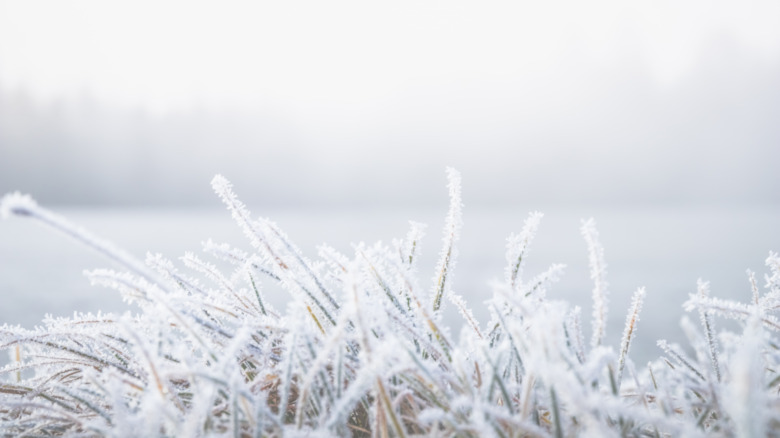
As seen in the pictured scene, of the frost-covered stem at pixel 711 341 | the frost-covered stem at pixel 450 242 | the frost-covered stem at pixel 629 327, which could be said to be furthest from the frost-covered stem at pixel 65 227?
the frost-covered stem at pixel 711 341

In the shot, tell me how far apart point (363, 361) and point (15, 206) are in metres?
0.66

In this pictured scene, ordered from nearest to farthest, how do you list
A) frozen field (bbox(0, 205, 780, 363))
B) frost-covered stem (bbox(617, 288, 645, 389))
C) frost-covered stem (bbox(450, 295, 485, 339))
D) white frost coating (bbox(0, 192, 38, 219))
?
white frost coating (bbox(0, 192, 38, 219))
frost-covered stem (bbox(617, 288, 645, 389))
frost-covered stem (bbox(450, 295, 485, 339))
frozen field (bbox(0, 205, 780, 363))

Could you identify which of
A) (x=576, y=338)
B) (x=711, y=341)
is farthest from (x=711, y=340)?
(x=576, y=338)

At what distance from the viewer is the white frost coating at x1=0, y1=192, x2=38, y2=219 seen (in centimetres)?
81

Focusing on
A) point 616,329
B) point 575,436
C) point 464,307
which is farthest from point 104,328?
point 616,329

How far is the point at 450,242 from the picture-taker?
1347 mm

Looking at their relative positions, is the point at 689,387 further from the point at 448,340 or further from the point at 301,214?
the point at 301,214

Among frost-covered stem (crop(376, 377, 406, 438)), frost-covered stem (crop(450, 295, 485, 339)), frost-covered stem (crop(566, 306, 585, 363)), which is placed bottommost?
frost-covered stem (crop(376, 377, 406, 438))

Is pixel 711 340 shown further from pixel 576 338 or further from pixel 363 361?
pixel 363 361

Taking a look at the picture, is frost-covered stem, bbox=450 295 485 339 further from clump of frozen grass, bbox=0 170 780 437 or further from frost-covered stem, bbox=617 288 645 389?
frost-covered stem, bbox=617 288 645 389

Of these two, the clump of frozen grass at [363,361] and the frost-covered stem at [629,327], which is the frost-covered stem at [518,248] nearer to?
the clump of frozen grass at [363,361]

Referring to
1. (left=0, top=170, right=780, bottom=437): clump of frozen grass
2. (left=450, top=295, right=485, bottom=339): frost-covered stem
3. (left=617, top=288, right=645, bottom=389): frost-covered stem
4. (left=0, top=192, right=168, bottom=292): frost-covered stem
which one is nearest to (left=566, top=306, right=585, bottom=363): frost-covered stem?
(left=0, top=170, right=780, bottom=437): clump of frozen grass

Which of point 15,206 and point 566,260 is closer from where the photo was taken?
point 15,206

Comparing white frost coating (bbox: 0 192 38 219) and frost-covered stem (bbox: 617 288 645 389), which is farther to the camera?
frost-covered stem (bbox: 617 288 645 389)
